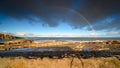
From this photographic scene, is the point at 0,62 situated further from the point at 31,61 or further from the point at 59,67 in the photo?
the point at 59,67

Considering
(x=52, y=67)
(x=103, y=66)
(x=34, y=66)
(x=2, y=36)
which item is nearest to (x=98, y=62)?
(x=103, y=66)

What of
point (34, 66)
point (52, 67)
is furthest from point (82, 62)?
point (34, 66)

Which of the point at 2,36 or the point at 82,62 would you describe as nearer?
the point at 82,62

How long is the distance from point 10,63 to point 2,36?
422ft

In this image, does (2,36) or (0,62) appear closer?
(0,62)

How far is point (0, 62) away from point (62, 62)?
3714 millimetres

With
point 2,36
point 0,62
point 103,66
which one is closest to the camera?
point 103,66

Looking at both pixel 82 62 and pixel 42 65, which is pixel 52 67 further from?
pixel 82 62

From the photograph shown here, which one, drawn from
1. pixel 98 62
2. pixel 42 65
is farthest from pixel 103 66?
pixel 42 65

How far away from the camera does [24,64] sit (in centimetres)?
958

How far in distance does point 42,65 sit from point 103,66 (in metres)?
3.41

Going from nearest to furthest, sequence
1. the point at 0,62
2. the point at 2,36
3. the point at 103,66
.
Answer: the point at 103,66, the point at 0,62, the point at 2,36

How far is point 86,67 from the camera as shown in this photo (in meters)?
9.35

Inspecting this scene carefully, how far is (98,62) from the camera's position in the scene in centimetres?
947
